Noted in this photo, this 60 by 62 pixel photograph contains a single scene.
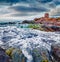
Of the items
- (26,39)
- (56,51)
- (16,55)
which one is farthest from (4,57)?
(56,51)

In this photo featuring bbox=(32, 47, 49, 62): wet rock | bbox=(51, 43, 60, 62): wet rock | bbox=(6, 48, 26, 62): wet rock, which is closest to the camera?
bbox=(6, 48, 26, 62): wet rock

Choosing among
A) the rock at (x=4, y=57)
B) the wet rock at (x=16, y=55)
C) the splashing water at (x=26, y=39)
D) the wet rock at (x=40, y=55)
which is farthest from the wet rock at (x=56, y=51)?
the rock at (x=4, y=57)

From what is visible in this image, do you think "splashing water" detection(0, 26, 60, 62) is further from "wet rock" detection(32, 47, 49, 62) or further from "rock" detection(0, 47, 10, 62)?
"rock" detection(0, 47, 10, 62)

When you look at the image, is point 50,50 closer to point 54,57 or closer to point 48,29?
point 54,57

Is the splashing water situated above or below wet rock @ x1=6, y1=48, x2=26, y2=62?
above

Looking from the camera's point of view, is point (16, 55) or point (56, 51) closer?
point (16, 55)

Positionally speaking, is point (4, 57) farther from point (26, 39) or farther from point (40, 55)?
point (26, 39)

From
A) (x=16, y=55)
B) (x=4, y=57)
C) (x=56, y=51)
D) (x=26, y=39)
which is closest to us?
(x=4, y=57)

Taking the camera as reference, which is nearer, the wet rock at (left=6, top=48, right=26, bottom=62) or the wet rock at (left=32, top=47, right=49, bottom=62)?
the wet rock at (left=6, top=48, right=26, bottom=62)

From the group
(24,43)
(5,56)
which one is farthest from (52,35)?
(5,56)

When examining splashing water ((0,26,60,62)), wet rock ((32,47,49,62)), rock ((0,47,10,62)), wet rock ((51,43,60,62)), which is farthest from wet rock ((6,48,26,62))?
wet rock ((51,43,60,62))

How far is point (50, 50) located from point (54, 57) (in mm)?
332

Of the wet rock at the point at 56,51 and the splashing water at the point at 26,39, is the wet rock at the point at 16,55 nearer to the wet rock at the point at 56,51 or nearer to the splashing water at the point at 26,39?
the splashing water at the point at 26,39

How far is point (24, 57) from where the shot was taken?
10070 millimetres
